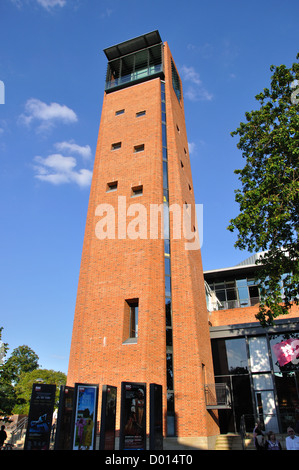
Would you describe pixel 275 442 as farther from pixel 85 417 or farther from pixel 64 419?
pixel 64 419

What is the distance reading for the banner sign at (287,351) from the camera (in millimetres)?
19688

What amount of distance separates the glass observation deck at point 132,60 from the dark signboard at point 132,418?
23.9m

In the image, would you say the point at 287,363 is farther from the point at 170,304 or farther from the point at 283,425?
the point at 170,304

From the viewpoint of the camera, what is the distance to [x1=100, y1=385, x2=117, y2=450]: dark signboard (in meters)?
10.8

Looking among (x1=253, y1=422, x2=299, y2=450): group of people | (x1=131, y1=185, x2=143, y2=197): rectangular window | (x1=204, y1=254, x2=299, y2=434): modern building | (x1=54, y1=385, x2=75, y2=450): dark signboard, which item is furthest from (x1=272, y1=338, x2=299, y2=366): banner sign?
(x1=54, y1=385, x2=75, y2=450): dark signboard

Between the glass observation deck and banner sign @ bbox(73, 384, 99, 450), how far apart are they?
23.8 metres

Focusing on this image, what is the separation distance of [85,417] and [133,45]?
29.1 m

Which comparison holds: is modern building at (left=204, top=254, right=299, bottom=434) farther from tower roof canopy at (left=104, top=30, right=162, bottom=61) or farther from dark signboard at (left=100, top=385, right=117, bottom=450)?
tower roof canopy at (left=104, top=30, right=162, bottom=61)

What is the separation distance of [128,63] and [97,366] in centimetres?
2538

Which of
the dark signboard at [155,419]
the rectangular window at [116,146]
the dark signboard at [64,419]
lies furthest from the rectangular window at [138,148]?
the dark signboard at [155,419]

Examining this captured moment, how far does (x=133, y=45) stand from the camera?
3036cm

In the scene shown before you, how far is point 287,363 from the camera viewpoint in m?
19.6

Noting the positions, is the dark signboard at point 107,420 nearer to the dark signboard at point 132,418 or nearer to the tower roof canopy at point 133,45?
the dark signboard at point 132,418

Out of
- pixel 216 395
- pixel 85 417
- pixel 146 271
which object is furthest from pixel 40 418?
pixel 216 395
